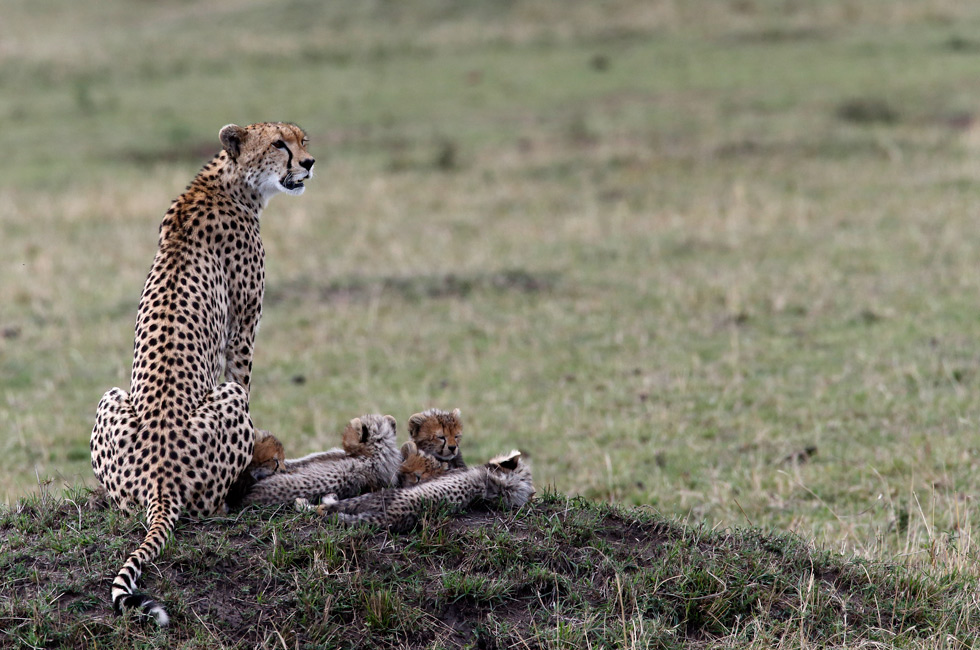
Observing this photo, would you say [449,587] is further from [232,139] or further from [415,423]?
[232,139]

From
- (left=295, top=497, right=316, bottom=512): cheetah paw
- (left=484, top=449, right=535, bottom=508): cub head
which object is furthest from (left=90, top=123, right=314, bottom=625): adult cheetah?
(left=484, top=449, right=535, bottom=508): cub head

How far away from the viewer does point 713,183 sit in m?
14.5

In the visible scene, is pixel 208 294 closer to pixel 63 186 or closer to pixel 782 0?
pixel 63 186

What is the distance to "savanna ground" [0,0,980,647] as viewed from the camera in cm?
657

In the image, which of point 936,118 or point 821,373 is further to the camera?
point 936,118

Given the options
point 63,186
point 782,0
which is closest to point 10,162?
point 63,186

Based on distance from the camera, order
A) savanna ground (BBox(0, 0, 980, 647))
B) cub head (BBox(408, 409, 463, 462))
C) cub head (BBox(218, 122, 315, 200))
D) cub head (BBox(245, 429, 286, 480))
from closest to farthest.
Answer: cub head (BBox(245, 429, 286, 480)) → cub head (BBox(408, 409, 463, 462)) → cub head (BBox(218, 122, 315, 200)) → savanna ground (BBox(0, 0, 980, 647))

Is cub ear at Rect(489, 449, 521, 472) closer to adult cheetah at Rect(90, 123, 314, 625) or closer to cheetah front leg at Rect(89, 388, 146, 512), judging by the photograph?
adult cheetah at Rect(90, 123, 314, 625)

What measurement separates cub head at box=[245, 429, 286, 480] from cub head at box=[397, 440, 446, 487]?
0.50 m

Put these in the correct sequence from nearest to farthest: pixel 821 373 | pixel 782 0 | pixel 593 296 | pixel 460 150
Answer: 1. pixel 821 373
2. pixel 593 296
3. pixel 460 150
4. pixel 782 0

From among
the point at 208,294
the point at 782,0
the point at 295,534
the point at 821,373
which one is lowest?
the point at 821,373

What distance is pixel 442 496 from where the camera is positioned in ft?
14.4

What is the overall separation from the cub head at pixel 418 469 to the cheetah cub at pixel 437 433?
0.04 m

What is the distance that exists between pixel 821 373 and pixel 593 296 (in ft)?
8.66
